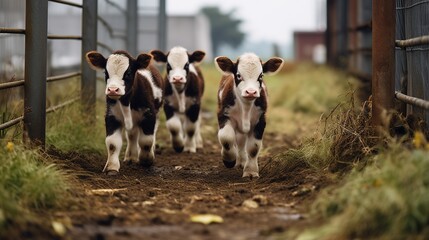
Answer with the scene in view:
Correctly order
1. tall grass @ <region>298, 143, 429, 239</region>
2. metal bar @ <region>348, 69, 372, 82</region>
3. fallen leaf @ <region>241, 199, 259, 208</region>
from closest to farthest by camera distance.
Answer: tall grass @ <region>298, 143, 429, 239</region>
fallen leaf @ <region>241, 199, 259, 208</region>
metal bar @ <region>348, 69, 372, 82</region>

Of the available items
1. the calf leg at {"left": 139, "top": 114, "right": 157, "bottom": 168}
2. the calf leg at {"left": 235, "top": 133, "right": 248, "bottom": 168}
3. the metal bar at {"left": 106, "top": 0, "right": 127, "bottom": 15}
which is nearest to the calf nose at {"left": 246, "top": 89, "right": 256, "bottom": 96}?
the calf leg at {"left": 235, "top": 133, "right": 248, "bottom": 168}

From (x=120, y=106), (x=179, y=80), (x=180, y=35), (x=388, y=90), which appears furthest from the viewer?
(x=180, y=35)

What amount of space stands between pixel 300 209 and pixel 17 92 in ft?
18.5

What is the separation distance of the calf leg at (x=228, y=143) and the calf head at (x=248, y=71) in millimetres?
377

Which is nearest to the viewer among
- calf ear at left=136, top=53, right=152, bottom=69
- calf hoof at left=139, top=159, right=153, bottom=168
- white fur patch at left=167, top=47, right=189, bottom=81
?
calf ear at left=136, top=53, right=152, bottom=69

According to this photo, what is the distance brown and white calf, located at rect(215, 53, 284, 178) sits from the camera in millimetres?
8664

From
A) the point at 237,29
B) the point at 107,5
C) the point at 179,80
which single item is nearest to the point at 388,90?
the point at 179,80

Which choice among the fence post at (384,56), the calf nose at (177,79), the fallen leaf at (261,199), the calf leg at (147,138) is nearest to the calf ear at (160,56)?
the calf nose at (177,79)

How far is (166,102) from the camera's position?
1142 centimetres

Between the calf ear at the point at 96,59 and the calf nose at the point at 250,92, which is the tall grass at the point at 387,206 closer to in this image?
the calf nose at the point at 250,92

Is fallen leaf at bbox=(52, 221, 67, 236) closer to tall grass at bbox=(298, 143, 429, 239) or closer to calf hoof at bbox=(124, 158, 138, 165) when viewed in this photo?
tall grass at bbox=(298, 143, 429, 239)

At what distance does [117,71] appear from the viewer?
28.7ft

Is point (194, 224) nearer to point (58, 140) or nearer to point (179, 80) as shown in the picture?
point (58, 140)

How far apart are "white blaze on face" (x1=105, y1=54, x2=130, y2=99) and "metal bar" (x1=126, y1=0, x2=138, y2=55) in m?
8.61
